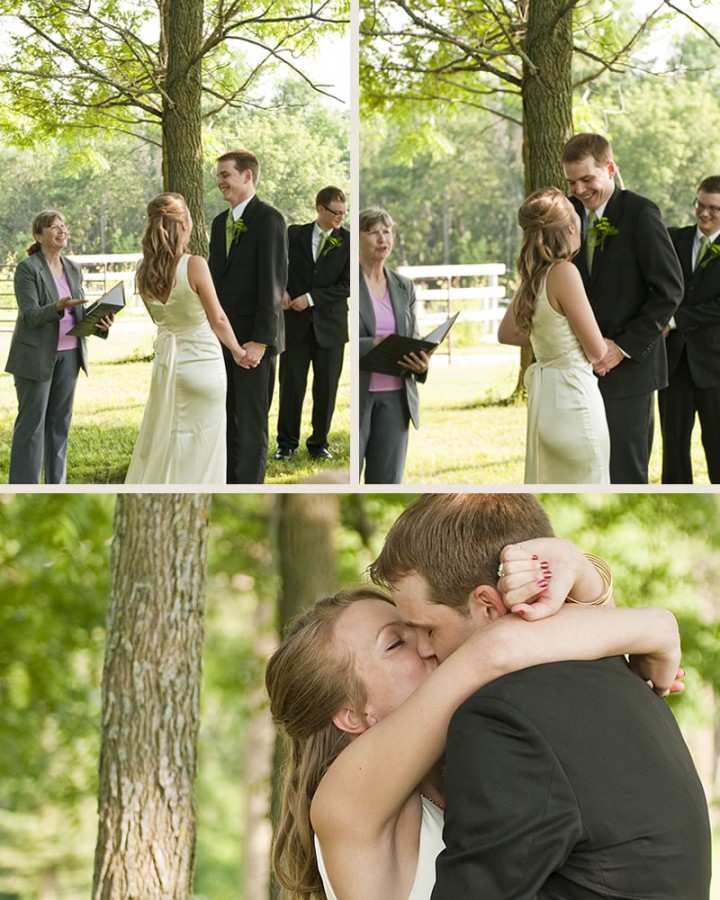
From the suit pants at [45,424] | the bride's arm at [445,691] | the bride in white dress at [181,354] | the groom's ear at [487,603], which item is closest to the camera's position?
the bride's arm at [445,691]

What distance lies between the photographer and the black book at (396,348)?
4.97 m

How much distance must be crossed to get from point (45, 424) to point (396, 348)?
1534 mm

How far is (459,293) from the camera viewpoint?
196 inches

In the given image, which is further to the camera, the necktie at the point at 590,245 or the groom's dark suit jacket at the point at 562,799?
the necktie at the point at 590,245

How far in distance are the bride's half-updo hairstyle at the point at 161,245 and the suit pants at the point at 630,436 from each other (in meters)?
1.89

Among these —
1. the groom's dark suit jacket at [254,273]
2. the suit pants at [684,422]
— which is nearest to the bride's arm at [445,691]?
the suit pants at [684,422]

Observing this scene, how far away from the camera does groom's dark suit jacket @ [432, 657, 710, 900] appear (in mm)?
1613

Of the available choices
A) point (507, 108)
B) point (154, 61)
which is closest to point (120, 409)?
point (154, 61)

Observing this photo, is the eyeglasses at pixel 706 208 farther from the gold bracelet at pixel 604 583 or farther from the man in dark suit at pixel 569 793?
the man in dark suit at pixel 569 793

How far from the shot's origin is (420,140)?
4918mm

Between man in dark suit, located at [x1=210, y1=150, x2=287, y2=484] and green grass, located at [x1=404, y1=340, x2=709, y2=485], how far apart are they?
67cm

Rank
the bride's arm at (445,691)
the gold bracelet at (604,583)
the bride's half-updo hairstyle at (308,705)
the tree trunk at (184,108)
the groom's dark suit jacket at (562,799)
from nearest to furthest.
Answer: the groom's dark suit jacket at (562,799) → the bride's arm at (445,691) → the gold bracelet at (604,583) → the bride's half-updo hairstyle at (308,705) → the tree trunk at (184,108)

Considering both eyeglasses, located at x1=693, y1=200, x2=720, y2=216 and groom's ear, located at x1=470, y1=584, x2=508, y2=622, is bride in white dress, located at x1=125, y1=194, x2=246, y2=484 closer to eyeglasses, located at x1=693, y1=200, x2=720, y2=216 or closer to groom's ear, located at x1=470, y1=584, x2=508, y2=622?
eyeglasses, located at x1=693, y1=200, x2=720, y2=216

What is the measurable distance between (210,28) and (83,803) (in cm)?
608
